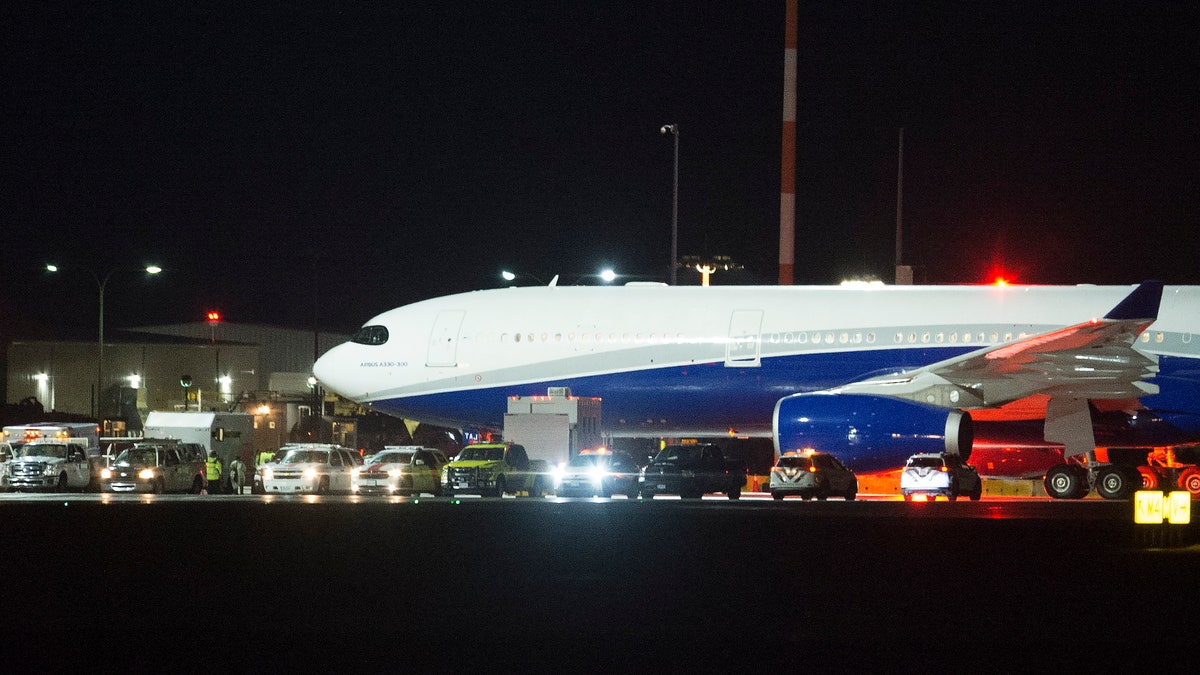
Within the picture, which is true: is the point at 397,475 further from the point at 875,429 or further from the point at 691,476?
the point at 875,429

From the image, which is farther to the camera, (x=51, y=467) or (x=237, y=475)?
(x=237, y=475)

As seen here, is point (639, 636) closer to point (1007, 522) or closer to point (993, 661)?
point (993, 661)

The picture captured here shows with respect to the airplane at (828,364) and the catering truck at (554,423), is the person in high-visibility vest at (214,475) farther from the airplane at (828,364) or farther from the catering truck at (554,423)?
the catering truck at (554,423)

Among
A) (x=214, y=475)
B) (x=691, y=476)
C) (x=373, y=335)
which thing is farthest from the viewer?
(x=214, y=475)

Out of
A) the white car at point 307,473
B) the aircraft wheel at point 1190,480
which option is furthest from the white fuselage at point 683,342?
the aircraft wheel at point 1190,480

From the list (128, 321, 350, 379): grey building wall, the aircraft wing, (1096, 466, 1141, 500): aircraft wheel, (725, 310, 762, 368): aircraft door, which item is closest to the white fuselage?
(725, 310, 762, 368): aircraft door

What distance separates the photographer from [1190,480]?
35.5 metres

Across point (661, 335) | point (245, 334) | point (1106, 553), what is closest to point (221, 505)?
point (661, 335)

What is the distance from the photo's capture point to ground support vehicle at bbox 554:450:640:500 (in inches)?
1289

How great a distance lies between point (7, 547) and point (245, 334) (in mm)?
78283

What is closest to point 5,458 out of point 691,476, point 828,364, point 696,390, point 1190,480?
point 691,476

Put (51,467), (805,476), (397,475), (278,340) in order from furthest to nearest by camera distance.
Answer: (278,340) < (51,467) < (397,475) < (805,476)

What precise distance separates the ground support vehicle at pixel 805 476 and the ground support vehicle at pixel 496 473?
20.2 ft

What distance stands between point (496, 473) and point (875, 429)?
10.2 metres
